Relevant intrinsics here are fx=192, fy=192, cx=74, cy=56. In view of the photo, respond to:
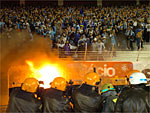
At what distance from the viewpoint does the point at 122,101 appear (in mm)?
3922

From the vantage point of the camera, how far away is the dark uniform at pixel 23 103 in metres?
4.33

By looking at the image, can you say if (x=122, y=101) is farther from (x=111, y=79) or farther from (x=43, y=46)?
(x=43, y=46)

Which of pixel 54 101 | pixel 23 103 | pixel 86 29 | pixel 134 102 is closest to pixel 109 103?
pixel 134 102

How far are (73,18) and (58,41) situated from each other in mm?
3955

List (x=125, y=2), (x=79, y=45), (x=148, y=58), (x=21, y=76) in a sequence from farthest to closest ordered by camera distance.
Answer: (x=125, y=2), (x=79, y=45), (x=148, y=58), (x=21, y=76)

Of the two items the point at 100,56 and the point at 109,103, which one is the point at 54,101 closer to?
the point at 109,103

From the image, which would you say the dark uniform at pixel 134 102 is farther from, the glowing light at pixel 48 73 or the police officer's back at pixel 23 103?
the glowing light at pixel 48 73

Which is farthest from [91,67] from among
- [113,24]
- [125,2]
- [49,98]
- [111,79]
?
[125,2]

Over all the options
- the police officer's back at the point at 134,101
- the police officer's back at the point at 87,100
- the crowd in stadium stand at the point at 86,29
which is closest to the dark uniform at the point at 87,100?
the police officer's back at the point at 87,100

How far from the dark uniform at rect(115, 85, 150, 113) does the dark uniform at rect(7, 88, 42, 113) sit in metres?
1.84

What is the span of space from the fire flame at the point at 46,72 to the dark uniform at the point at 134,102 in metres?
4.84

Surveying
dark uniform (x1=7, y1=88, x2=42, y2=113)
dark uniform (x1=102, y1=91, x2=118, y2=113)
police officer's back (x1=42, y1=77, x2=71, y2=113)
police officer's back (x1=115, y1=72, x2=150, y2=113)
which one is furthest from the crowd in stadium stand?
police officer's back (x1=115, y1=72, x2=150, y2=113)

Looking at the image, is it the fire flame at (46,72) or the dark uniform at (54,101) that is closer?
the dark uniform at (54,101)

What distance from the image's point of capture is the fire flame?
8.41m
